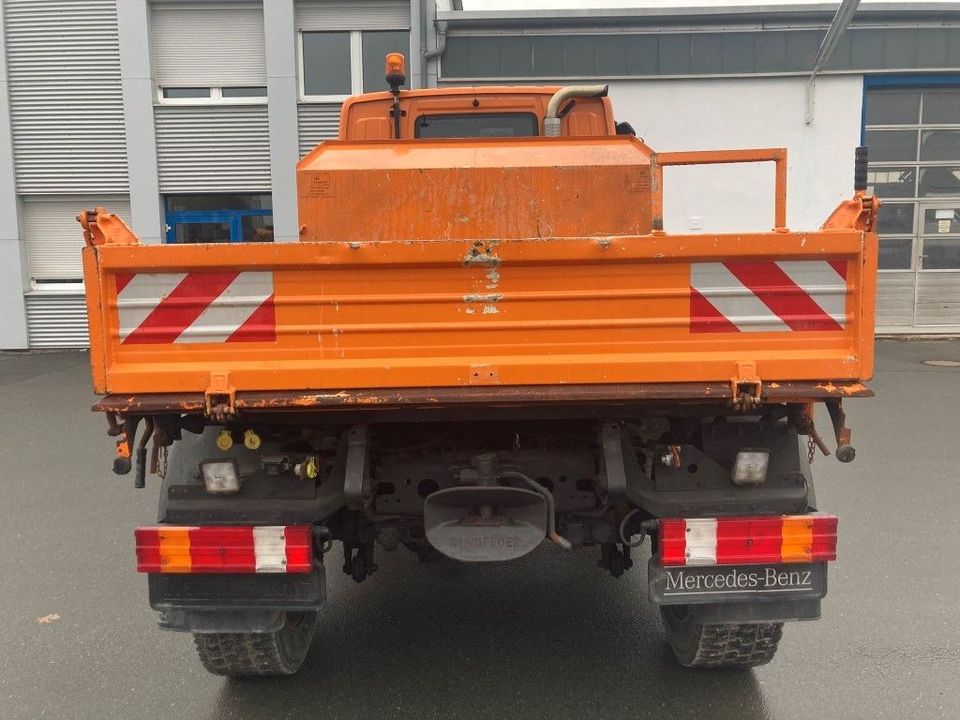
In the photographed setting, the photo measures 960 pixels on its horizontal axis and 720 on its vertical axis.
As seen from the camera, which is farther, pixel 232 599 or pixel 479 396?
pixel 232 599

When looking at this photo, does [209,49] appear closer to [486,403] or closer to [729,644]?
[486,403]

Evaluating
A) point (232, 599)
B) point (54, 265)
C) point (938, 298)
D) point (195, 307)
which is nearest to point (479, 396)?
point (195, 307)

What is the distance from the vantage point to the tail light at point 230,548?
107 inches

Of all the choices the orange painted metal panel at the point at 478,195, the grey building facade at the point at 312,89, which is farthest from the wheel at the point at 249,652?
the grey building facade at the point at 312,89

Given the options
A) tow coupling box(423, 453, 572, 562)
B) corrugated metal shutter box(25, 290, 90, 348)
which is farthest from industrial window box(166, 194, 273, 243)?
tow coupling box(423, 453, 572, 562)

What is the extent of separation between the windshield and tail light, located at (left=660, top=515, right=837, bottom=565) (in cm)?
298

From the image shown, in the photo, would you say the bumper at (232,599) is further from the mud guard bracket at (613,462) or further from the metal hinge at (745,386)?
the metal hinge at (745,386)

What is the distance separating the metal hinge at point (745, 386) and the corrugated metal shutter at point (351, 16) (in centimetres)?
1157

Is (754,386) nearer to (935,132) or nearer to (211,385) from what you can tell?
(211,385)

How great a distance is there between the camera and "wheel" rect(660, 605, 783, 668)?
3.03m

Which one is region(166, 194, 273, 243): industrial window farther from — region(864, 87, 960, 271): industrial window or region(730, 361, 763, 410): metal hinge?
region(730, 361, 763, 410): metal hinge

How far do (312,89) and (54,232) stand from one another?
5.06 metres

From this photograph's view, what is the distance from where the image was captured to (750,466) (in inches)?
109

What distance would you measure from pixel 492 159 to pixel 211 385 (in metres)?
1.76
